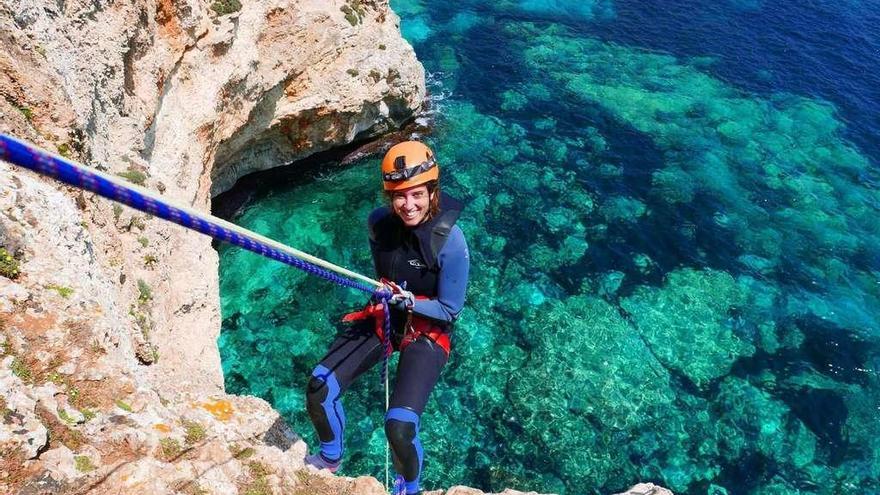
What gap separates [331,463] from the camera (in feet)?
24.4

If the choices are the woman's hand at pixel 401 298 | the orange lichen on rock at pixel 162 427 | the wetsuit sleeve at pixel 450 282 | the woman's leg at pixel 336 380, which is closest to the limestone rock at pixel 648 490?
the wetsuit sleeve at pixel 450 282

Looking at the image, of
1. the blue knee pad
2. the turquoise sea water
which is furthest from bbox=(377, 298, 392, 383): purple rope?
the turquoise sea water

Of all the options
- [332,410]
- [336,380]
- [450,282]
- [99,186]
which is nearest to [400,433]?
[332,410]

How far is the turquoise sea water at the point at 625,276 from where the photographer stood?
13812 millimetres

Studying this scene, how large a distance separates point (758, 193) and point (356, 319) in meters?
20.7

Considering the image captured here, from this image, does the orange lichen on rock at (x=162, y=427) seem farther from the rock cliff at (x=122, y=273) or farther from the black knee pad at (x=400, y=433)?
the black knee pad at (x=400, y=433)

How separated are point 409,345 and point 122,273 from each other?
13.1 ft

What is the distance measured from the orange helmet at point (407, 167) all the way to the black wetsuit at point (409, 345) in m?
0.60

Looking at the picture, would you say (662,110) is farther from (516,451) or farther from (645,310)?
(516,451)

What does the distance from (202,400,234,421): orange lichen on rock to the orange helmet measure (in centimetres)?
292

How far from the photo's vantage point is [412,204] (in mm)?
6723

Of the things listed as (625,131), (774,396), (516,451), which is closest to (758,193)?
(625,131)

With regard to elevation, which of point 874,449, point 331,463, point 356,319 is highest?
point 356,319

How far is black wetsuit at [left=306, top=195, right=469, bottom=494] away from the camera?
682cm
